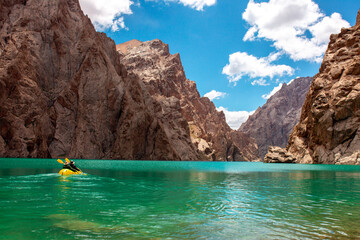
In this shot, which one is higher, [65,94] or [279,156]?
[65,94]

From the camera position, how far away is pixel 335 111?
97375 millimetres

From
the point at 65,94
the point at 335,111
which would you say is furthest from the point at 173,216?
the point at 65,94

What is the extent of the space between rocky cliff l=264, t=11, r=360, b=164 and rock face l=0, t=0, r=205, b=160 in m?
60.4

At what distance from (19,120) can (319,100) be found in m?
104

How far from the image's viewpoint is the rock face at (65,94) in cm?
10256

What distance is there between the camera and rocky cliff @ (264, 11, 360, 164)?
307ft

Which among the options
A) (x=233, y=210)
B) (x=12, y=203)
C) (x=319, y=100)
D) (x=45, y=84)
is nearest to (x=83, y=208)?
(x=12, y=203)

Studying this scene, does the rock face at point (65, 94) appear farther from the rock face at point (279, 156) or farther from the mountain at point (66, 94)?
the rock face at point (279, 156)

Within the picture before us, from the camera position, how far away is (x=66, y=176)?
31.8 metres

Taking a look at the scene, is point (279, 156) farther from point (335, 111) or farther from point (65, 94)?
point (65, 94)

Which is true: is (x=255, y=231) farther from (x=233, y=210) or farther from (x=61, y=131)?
(x=61, y=131)

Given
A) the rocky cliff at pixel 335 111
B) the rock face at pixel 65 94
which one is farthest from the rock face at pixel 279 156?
the rock face at pixel 65 94

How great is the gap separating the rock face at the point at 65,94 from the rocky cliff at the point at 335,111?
60.4m

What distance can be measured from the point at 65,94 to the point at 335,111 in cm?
10225
